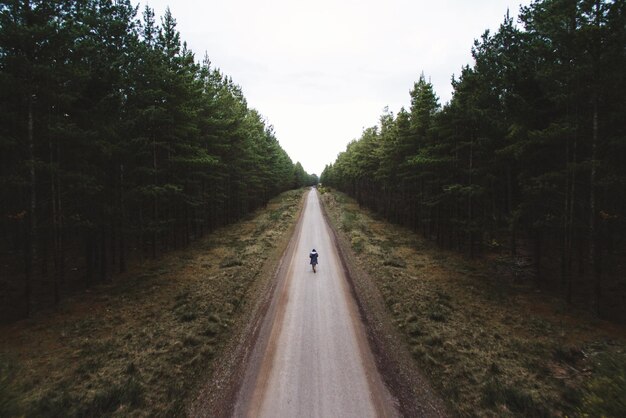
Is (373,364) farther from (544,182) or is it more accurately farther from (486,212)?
(486,212)

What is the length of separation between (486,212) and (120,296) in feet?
89.6

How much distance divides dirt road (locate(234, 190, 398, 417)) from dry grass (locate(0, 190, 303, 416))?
1.68 metres

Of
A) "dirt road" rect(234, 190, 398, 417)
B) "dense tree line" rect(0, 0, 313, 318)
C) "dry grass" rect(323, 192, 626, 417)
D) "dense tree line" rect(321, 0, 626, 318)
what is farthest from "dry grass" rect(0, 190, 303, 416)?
"dense tree line" rect(321, 0, 626, 318)

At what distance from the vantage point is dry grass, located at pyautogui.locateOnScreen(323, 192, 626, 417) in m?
7.42

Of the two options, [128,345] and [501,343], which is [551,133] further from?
[128,345]

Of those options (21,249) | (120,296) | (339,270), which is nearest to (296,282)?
(339,270)

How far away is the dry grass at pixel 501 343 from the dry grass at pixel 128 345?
747cm

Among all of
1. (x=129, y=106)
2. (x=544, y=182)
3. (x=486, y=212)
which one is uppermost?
(x=129, y=106)

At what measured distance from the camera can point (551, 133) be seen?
13.1 m

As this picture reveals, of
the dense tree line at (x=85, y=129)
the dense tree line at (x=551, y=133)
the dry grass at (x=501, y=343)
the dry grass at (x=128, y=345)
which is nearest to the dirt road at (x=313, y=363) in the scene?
the dry grass at (x=128, y=345)

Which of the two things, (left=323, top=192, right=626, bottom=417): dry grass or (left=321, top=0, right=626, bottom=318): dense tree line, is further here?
(left=321, top=0, right=626, bottom=318): dense tree line

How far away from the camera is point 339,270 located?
19.0 m

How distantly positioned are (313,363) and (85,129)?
1632 centimetres

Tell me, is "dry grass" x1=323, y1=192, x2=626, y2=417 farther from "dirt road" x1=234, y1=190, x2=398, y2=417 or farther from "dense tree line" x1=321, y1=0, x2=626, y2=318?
"dense tree line" x1=321, y1=0, x2=626, y2=318
